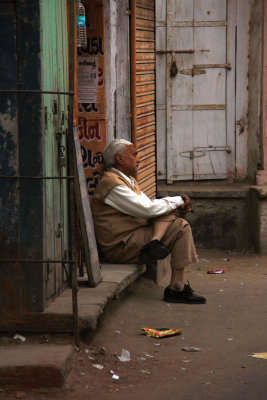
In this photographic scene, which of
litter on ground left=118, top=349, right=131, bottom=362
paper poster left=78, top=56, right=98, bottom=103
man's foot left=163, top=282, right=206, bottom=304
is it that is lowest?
man's foot left=163, top=282, right=206, bottom=304

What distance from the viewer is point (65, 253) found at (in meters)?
5.53

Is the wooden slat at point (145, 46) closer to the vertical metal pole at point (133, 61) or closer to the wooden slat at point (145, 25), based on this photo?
the wooden slat at point (145, 25)

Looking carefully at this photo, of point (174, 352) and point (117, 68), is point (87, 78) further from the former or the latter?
point (174, 352)

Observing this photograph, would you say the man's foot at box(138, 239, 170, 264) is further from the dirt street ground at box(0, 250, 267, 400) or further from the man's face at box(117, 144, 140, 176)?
the man's face at box(117, 144, 140, 176)

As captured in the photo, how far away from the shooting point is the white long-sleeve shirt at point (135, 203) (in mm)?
6281

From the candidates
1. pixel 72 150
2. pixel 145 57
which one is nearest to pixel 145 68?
pixel 145 57

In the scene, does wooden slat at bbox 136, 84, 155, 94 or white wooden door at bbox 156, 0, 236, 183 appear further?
white wooden door at bbox 156, 0, 236, 183

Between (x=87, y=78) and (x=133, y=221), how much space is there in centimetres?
124

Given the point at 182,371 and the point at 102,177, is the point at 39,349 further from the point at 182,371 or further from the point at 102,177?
the point at 102,177

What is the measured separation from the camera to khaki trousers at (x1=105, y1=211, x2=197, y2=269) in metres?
6.41

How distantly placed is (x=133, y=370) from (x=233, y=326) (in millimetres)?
1268

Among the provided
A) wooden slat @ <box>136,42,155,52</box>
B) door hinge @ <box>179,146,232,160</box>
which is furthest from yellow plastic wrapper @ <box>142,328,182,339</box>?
door hinge @ <box>179,146,232,160</box>

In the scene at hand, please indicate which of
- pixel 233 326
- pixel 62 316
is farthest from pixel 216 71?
pixel 62 316

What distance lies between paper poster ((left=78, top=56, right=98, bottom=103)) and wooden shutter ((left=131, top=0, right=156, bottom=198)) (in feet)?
1.85
